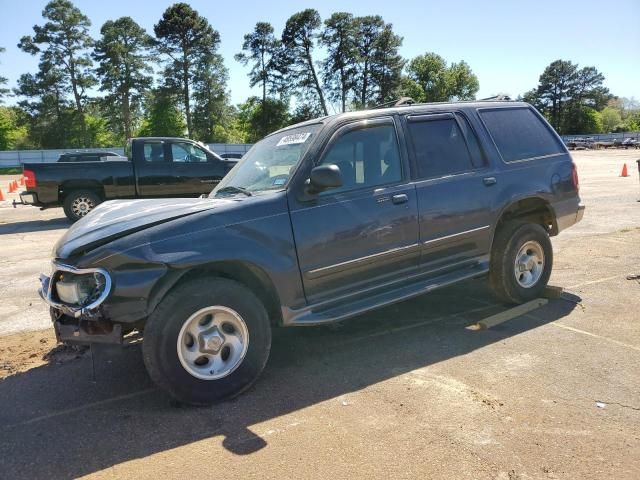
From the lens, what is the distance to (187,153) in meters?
12.5

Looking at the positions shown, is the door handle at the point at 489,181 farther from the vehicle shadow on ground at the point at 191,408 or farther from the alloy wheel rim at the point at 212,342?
the alloy wheel rim at the point at 212,342

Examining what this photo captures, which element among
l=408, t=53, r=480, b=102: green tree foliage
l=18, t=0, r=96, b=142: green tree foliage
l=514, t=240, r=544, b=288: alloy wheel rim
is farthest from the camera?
l=408, t=53, r=480, b=102: green tree foliage

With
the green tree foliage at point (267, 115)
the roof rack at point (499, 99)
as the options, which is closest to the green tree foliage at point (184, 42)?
the green tree foliage at point (267, 115)

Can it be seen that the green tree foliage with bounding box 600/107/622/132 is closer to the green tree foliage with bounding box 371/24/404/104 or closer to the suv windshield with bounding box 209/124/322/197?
the green tree foliage with bounding box 371/24/404/104

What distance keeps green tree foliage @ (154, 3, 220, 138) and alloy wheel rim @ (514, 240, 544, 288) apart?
6036 centimetres

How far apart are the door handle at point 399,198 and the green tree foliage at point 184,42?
60781 millimetres

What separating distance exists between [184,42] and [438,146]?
6163 cm

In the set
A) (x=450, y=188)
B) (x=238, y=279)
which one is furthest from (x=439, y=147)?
(x=238, y=279)

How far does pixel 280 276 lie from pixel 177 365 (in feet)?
2.94

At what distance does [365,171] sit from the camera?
4.19 m

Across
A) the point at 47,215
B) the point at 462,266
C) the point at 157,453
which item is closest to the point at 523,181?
the point at 462,266

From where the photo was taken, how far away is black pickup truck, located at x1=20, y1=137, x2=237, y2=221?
38.2 feet

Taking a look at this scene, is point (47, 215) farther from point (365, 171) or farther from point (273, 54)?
point (273, 54)

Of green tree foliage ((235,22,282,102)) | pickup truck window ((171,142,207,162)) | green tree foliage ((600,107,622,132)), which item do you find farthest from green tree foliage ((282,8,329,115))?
green tree foliage ((600,107,622,132))
